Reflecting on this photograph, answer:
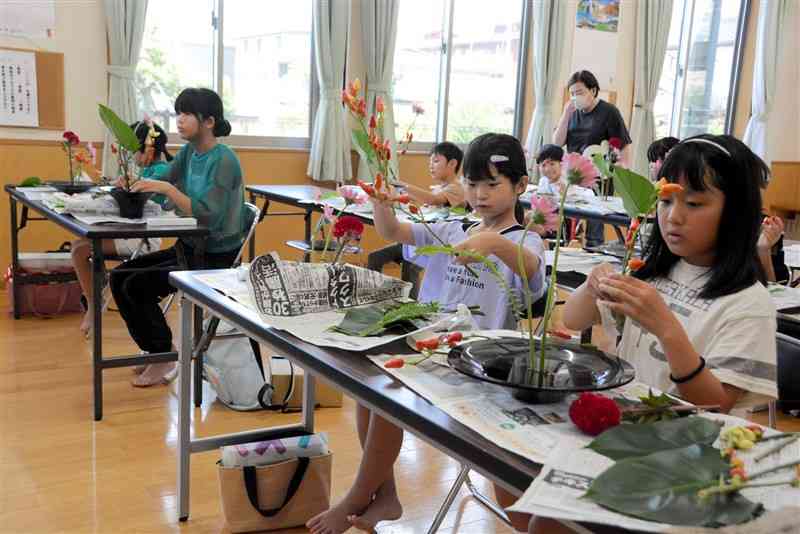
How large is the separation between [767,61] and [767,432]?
7920 millimetres

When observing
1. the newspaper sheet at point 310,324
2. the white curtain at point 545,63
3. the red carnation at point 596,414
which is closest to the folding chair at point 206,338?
the newspaper sheet at point 310,324

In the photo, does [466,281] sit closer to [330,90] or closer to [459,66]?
[330,90]

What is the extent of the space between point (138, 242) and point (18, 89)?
149 cm

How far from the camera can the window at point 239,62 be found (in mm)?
5121

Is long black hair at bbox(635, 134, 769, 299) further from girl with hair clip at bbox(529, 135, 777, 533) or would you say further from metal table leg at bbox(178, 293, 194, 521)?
metal table leg at bbox(178, 293, 194, 521)

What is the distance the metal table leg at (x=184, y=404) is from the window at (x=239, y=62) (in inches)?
135

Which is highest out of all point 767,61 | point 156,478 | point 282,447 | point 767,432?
point 767,61

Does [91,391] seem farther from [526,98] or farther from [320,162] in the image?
[526,98]

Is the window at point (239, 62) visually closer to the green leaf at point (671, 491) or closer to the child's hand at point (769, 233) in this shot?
the child's hand at point (769, 233)

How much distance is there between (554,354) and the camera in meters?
1.16

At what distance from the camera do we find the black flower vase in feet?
9.46

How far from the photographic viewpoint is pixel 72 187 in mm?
3756

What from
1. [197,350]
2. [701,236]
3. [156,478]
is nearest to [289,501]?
[156,478]

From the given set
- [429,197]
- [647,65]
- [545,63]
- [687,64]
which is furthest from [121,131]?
[687,64]
